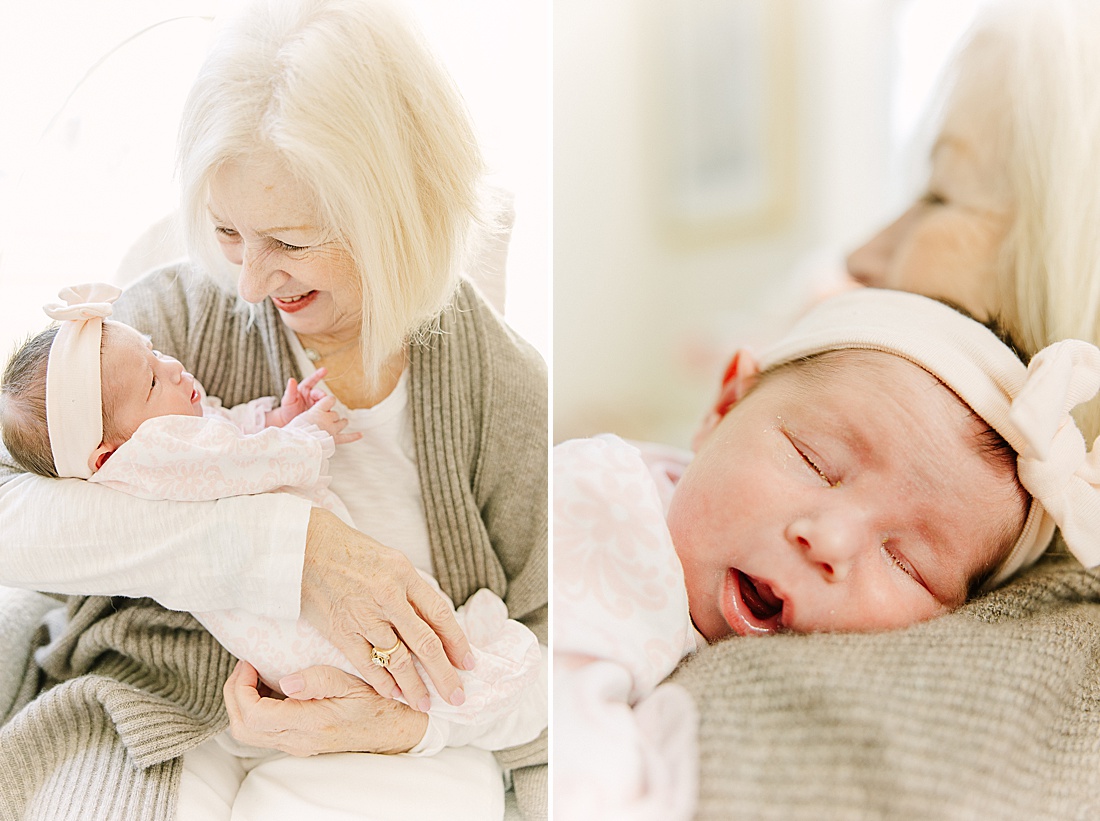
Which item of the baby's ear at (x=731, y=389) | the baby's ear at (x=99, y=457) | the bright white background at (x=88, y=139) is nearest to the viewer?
the baby's ear at (x=731, y=389)

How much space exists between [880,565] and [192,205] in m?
0.78

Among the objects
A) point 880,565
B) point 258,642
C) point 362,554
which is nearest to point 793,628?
point 880,565

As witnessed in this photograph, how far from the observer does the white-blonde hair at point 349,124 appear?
0.83 meters

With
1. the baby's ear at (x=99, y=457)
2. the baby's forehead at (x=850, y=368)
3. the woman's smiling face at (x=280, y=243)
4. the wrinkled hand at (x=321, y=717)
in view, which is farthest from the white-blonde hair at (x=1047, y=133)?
the baby's ear at (x=99, y=457)

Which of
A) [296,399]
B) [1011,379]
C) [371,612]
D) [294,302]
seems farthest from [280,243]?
[1011,379]

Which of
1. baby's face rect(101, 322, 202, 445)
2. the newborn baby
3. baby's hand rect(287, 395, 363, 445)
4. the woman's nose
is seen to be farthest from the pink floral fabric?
baby's face rect(101, 322, 202, 445)

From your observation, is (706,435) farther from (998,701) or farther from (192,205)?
(192,205)

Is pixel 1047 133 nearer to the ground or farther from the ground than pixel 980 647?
farther from the ground

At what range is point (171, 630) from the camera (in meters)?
0.98

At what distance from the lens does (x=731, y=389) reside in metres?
0.74

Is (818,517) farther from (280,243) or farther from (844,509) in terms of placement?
(280,243)

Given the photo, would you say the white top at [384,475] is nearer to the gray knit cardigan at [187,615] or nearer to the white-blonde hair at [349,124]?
the gray knit cardigan at [187,615]

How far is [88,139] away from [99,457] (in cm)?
48

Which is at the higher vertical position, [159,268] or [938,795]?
[159,268]
